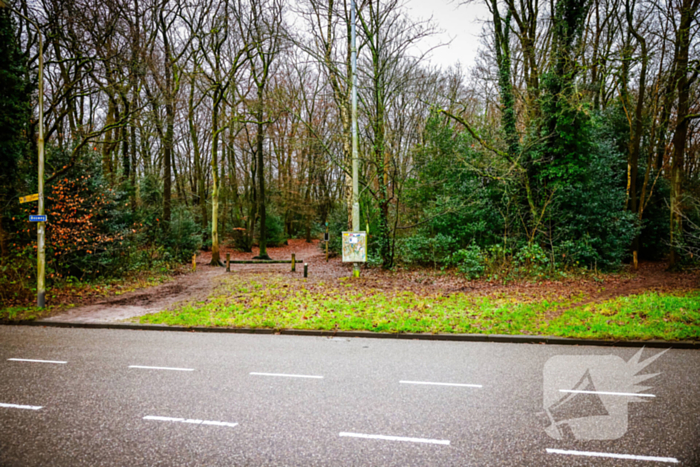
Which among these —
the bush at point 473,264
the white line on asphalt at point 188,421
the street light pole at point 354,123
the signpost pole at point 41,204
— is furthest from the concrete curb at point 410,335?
the bush at point 473,264

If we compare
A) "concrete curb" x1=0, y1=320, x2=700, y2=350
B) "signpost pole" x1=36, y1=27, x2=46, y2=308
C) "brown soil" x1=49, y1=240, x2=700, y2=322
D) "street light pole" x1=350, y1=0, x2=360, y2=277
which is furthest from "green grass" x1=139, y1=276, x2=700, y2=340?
"signpost pole" x1=36, y1=27, x2=46, y2=308

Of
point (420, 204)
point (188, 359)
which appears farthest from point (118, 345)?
point (420, 204)

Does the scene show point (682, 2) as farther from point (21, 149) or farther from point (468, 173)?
point (21, 149)

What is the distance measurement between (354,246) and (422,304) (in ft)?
13.7

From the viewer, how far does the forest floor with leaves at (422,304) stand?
306 inches

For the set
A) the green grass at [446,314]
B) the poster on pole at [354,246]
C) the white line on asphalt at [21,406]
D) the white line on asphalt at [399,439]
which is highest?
the poster on pole at [354,246]

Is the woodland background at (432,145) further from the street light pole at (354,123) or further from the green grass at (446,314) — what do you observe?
the green grass at (446,314)

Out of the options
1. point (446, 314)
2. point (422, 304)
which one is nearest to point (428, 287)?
point (422, 304)

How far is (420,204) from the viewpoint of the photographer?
18188mm

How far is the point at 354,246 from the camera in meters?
13.4

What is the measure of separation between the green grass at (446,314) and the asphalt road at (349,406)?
0.83 meters

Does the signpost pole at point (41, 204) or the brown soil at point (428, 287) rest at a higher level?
the signpost pole at point (41, 204)

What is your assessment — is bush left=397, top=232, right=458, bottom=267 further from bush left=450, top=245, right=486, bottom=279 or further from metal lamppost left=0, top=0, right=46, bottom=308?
metal lamppost left=0, top=0, right=46, bottom=308

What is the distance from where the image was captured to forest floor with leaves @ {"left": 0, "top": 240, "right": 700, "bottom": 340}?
7.77 m
